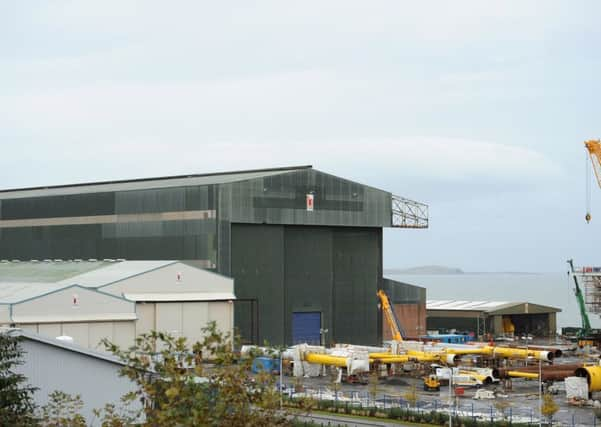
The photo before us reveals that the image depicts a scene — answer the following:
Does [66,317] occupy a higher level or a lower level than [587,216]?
lower

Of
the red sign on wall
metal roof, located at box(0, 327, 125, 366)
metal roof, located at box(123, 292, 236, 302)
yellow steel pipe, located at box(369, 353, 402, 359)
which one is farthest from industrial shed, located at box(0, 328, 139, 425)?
the red sign on wall

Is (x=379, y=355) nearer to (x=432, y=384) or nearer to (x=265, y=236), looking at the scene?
(x=432, y=384)

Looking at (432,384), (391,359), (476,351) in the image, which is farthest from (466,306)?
(432,384)

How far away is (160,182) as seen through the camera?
348 feet

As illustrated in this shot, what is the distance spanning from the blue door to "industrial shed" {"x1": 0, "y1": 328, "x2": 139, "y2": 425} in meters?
53.5

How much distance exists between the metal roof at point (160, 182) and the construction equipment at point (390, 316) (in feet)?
49.6

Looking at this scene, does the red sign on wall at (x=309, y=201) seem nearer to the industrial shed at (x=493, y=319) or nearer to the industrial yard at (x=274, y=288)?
the industrial yard at (x=274, y=288)

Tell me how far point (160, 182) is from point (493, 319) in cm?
4536

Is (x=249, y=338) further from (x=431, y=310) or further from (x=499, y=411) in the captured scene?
(x=431, y=310)

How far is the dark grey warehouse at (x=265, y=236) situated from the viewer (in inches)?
3482

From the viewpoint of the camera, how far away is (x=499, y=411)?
56.0 meters

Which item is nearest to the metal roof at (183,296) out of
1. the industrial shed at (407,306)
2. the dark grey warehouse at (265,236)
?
the dark grey warehouse at (265,236)

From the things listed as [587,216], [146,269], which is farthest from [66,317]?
[587,216]

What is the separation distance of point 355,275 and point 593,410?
42.3 m
